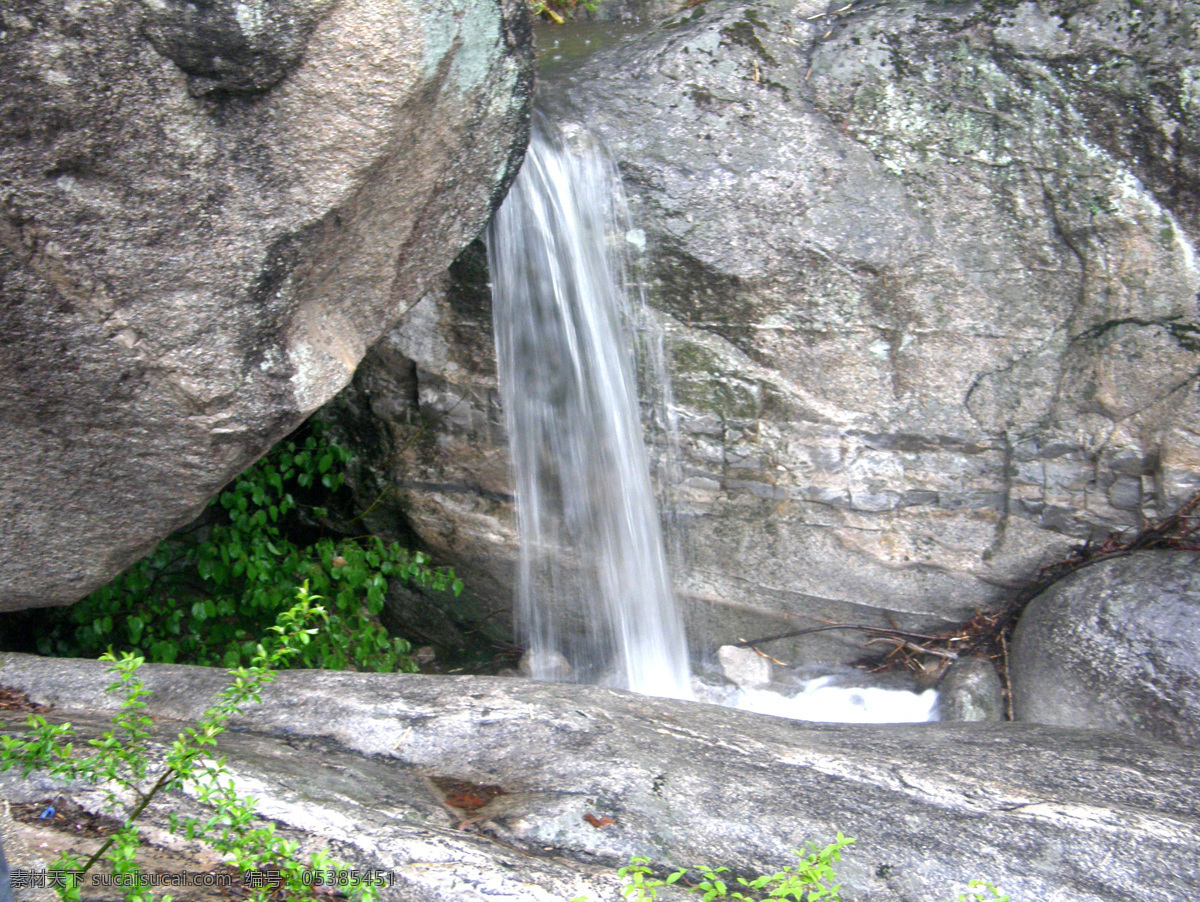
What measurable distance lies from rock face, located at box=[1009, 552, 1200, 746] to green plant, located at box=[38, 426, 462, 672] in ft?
7.23

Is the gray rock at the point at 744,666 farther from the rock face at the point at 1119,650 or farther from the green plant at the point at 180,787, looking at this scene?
the green plant at the point at 180,787

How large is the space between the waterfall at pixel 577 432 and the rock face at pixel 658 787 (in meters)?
1.26

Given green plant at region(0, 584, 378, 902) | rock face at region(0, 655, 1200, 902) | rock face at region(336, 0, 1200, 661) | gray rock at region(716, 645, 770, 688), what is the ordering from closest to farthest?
green plant at region(0, 584, 378, 902) < rock face at region(0, 655, 1200, 902) < rock face at region(336, 0, 1200, 661) < gray rock at region(716, 645, 770, 688)

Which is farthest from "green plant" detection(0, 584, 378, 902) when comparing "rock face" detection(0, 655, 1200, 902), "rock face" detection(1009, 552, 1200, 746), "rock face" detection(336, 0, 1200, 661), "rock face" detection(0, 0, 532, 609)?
"rock face" detection(1009, 552, 1200, 746)

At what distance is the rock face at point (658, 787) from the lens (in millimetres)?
1793

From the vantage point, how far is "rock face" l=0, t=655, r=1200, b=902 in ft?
5.88

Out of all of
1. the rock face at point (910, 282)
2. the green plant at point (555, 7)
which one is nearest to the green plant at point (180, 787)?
the rock face at point (910, 282)

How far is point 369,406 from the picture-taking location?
12.6 feet

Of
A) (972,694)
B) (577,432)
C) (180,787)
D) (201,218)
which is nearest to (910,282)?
(577,432)

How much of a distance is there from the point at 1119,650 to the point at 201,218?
3003 millimetres

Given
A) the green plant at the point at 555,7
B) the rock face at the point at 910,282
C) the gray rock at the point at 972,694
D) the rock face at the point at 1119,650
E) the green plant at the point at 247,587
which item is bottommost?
the gray rock at the point at 972,694

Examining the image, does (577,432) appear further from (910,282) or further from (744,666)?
(910,282)

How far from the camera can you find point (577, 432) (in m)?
3.65

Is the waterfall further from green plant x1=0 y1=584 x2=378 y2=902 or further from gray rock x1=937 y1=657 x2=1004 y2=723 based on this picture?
green plant x1=0 y1=584 x2=378 y2=902
